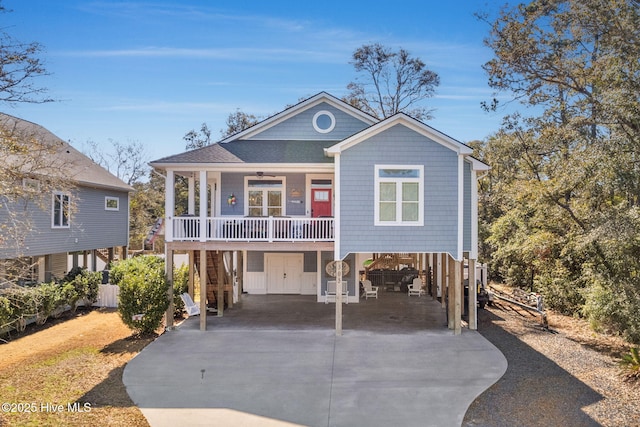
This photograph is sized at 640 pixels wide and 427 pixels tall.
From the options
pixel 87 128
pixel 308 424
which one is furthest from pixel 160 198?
pixel 308 424

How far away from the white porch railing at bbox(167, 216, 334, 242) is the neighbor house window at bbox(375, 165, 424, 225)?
179 cm

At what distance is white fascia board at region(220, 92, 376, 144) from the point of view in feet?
54.9

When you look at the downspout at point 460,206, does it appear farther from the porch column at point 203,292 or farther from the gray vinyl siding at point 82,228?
the gray vinyl siding at point 82,228

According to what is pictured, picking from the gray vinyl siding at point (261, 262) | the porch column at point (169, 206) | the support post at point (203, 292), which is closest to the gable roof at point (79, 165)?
the porch column at point (169, 206)

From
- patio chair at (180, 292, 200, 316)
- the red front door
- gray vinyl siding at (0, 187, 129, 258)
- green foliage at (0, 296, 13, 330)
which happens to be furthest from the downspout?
green foliage at (0, 296, 13, 330)

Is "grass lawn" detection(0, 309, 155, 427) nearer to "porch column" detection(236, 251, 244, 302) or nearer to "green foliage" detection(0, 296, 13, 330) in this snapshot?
"green foliage" detection(0, 296, 13, 330)

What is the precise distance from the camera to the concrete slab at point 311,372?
801 centimetres

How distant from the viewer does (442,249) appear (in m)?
13.3

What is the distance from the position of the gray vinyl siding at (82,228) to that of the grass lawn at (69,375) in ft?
12.1

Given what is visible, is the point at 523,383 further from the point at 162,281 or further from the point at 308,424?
the point at 162,281

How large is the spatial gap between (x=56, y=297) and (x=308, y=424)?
12.2m

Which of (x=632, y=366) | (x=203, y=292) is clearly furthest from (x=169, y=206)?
(x=632, y=366)

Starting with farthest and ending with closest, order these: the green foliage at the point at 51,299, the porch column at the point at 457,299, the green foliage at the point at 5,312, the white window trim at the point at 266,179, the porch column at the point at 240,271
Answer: the porch column at the point at 240,271 < the white window trim at the point at 266,179 < the porch column at the point at 457,299 < the green foliage at the point at 51,299 < the green foliage at the point at 5,312

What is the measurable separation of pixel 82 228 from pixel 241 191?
8.70 m
